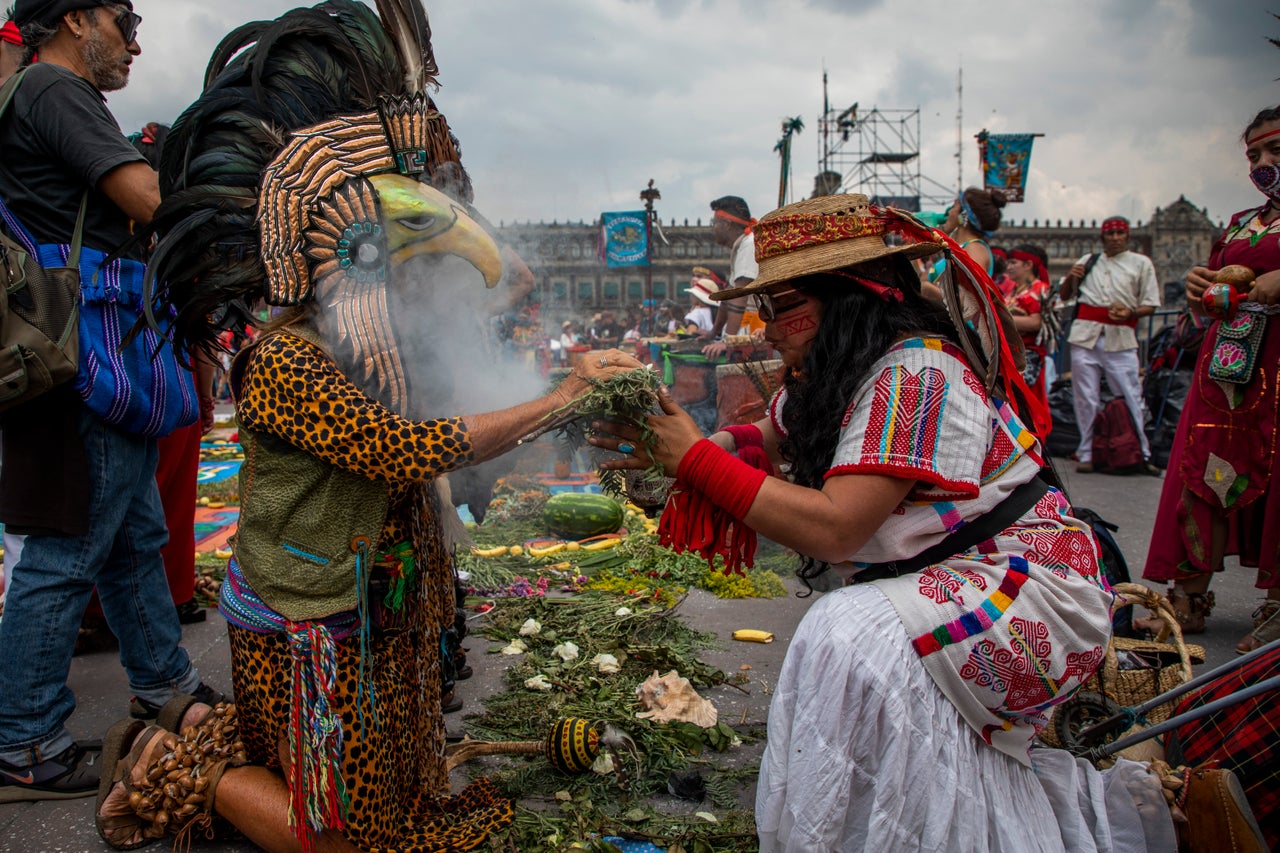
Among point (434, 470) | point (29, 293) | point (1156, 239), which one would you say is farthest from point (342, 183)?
point (1156, 239)

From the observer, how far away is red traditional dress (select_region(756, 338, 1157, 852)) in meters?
1.96

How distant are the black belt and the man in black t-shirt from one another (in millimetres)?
2594

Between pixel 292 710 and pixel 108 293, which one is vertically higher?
pixel 108 293

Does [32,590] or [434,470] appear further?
[32,590]

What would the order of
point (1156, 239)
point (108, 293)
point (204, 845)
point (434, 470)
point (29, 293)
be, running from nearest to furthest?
point (434, 470)
point (204, 845)
point (29, 293)
point (108, 293)
point (1156, 239)

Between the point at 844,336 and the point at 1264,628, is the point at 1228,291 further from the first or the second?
the point at 844,336

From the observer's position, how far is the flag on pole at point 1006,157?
11.3 meters

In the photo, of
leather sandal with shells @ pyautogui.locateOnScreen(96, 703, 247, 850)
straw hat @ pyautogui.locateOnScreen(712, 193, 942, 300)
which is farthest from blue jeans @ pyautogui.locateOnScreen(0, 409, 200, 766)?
straw hat @ pyautogui.locateOnScreen(712, 193, 942, 300)

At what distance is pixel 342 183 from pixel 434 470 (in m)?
0.78

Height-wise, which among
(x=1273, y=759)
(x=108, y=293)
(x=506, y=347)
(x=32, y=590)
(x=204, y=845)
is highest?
(x=108, y=293)

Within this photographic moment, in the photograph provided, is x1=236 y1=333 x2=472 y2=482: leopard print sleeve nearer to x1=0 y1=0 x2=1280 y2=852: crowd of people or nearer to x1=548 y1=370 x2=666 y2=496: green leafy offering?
x1=0 y1=0 x2=1280 y2=852: crowd of people

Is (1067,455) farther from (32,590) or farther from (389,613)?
(32,590)

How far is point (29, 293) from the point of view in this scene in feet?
8.68

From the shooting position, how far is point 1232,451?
404 cm
